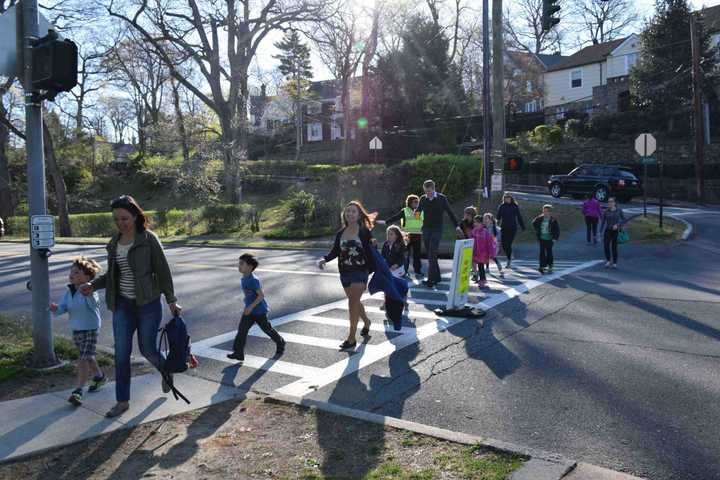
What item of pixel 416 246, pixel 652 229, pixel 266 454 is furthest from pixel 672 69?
pixel 266 454

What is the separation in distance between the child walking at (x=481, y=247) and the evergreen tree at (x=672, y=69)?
1212 inches

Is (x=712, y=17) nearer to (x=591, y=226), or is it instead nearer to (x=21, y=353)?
(x=591, y=226)

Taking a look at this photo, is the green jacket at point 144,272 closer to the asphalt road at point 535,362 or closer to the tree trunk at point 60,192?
the asphalt road at point 535,362

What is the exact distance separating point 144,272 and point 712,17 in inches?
2008

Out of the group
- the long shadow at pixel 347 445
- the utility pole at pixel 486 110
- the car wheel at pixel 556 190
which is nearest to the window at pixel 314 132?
the car wheel at pixel 556 190

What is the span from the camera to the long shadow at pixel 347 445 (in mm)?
4223

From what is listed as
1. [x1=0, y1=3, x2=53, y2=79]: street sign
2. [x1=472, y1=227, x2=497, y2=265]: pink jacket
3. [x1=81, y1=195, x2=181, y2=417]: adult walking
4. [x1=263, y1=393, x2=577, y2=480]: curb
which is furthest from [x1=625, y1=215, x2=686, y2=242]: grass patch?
[x1=0, y1=3, x2=53, y2=79]: street sign

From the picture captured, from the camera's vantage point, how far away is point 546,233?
13.3 meters

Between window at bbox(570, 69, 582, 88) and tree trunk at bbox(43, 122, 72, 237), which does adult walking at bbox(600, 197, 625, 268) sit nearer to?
tree trunk at bbox(43, 122, 72, 237)

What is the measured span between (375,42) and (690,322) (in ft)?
123

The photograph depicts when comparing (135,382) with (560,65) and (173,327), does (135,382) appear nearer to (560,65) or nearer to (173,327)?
(173,327)

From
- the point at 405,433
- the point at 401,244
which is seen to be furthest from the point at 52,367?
the point at 401,244

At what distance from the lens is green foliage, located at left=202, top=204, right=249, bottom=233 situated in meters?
30.0

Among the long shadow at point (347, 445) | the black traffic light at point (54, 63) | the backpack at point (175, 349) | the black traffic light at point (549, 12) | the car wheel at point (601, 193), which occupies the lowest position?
the long shadow at point (347, 445)
